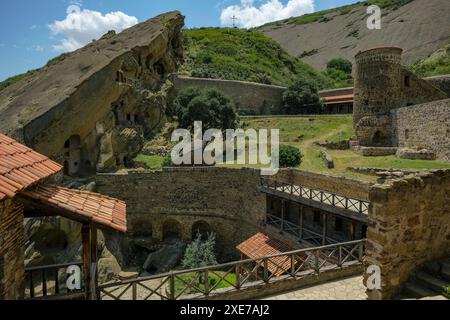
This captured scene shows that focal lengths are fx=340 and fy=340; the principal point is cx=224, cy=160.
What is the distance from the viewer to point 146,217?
2352 centimetres

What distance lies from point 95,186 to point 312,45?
322 ft

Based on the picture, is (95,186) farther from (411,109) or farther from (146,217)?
(411,109)

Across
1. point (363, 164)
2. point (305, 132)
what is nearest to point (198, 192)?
point (363, 164)

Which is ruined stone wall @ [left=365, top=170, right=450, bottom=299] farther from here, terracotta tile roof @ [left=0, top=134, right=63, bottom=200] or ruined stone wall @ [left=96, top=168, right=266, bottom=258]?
ruined stone wall @ [left=96, top=168, right=266, bottom=258]

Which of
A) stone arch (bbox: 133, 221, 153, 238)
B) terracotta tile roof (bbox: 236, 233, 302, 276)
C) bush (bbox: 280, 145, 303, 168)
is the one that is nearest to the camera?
terracotta tile roof (bbox: 236, 233, 302, 276)

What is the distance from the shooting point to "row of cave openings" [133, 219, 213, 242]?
23734mm

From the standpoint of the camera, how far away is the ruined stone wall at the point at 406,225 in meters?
6.75

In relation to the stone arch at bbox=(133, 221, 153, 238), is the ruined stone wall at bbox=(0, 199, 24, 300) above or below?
above

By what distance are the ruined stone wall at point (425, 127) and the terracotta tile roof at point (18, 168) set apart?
2093 centimetres

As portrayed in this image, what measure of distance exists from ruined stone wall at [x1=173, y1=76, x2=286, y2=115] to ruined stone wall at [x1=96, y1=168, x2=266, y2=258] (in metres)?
16.9

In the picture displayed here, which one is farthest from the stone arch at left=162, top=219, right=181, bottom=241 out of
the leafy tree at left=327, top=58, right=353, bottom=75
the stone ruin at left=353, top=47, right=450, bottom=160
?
the leafy tree at left=327, top=58, right=353, bottom=75

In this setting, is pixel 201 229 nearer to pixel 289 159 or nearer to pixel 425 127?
pixel 289 159

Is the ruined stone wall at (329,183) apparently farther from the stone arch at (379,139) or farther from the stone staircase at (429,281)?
the stone arch at (379,139)

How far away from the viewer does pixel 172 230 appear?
80.0ft
